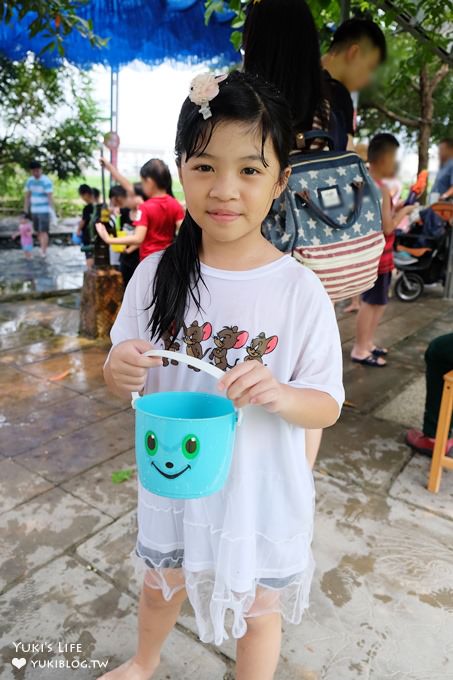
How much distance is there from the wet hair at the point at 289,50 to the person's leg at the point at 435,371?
1413mm

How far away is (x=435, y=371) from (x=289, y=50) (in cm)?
167

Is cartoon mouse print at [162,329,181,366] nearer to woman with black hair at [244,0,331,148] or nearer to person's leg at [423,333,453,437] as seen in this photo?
woman with black hair at [244,0,331,148]

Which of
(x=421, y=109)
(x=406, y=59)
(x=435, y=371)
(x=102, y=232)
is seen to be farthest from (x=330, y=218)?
(x=421, y=109)

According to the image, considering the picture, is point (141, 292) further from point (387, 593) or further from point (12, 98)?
point (12, 98)

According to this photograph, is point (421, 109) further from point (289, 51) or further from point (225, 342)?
point (225, 342)

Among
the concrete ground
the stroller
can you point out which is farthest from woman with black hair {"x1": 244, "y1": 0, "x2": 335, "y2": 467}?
the stroller

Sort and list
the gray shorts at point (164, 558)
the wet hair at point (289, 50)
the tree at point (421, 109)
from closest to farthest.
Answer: the gray shorts at point (164, 558) < the wet hair at point (289, 50) < the tree at point (421, 109)

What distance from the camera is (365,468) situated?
255 centimetres

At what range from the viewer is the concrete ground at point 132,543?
152 cm

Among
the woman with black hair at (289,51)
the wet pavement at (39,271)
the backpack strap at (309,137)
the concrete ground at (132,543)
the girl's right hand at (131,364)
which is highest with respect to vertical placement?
the woman with black hair at (289,51)

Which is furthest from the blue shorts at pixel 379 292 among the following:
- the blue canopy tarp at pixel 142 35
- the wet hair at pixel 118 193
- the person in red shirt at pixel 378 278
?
the wet hair at pixel 118 193

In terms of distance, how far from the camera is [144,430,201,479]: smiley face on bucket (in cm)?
90

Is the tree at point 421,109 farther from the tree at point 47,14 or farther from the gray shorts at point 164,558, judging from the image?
the gray shorts at point 164,558

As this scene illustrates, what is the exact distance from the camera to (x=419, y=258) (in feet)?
19.9
